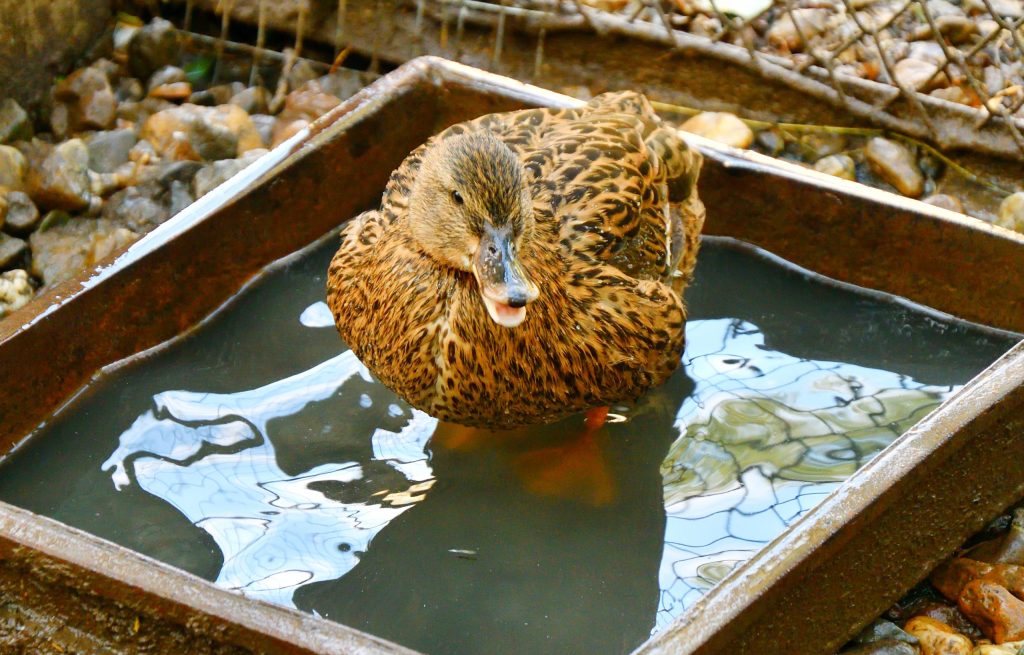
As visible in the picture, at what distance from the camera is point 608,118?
3.97m

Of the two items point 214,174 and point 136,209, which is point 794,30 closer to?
point 214,174

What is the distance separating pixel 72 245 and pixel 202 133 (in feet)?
2.78

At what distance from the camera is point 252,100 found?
5.72m

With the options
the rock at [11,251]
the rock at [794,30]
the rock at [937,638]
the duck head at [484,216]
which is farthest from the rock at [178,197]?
the rock at [937,638]

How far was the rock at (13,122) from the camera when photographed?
5.25 metres

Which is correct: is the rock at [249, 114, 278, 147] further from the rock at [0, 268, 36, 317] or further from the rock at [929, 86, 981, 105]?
the rock at [929, 86, 981, 105]

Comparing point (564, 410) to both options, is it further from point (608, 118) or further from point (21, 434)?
point (21, 434)

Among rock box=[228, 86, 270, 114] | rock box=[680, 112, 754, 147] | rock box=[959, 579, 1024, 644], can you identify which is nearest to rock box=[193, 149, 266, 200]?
rock box=[228, 86, 270, 114]

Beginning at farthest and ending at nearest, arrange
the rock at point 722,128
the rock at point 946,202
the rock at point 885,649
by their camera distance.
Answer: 1. the rock at point 722,128
2. the rock at point 946,202
3. the rock at point 885,649

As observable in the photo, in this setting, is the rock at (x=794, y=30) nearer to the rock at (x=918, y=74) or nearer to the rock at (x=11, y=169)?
the rock at (x=918, y=74)

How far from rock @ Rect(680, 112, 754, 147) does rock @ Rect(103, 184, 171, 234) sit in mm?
2428

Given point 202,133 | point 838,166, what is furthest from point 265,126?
point 838,166

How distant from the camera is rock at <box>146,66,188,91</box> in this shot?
Result: 19.0ft

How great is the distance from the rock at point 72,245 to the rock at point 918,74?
367 cm
